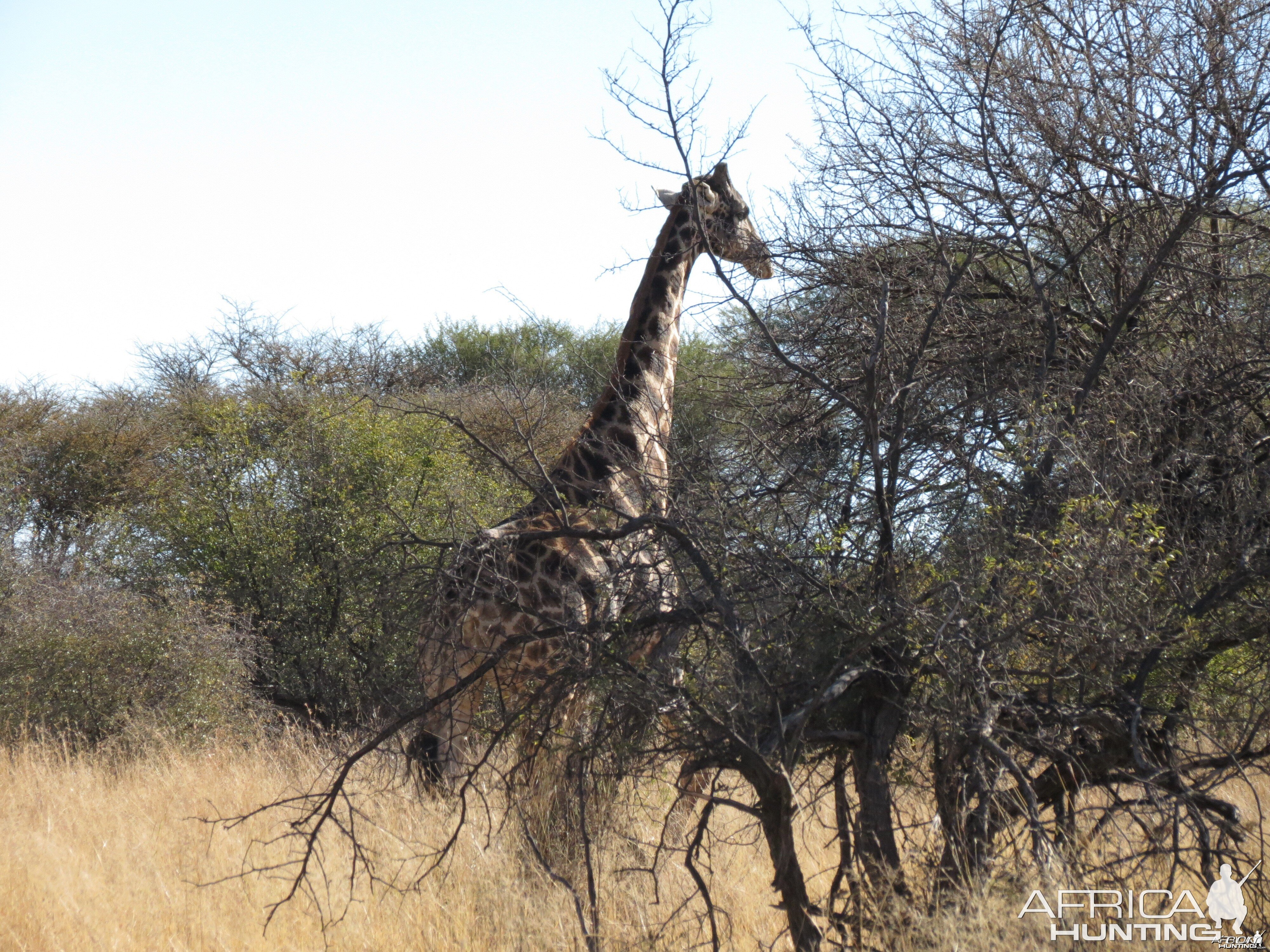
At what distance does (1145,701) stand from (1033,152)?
1780 mm

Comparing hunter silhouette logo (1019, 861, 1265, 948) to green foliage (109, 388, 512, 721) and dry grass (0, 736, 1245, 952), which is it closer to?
dry grass (0, 736, 1245, 952)

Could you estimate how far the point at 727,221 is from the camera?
5746mm

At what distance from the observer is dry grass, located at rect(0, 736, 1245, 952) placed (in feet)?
12.0

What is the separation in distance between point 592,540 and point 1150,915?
169cm

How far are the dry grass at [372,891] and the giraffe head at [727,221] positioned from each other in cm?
208

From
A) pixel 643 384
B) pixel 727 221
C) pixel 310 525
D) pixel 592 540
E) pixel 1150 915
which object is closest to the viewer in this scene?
pixel 1150 915

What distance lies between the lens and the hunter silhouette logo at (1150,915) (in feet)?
8.48

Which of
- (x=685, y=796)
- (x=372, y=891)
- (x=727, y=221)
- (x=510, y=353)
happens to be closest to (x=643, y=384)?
(x=727, y=221)

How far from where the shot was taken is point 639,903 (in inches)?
153

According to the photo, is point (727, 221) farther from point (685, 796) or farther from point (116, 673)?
point (116, 673)

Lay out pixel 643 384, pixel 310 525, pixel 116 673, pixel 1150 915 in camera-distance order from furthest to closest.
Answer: pixel 310 525 → pixel 116 673 → pixel 643 384 → pixel 1150 915

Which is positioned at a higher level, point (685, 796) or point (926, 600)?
point (926, 600)

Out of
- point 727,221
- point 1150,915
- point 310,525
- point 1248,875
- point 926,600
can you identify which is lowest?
point 1150,915

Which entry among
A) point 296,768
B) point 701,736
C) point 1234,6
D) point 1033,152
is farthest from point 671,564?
point 296,768
